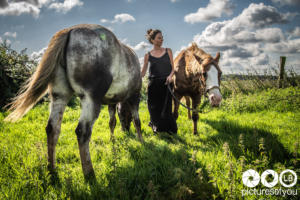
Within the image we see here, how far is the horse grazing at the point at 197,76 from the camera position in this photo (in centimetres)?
370

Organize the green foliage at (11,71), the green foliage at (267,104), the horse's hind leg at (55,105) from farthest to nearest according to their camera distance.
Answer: the green foliage at (11,71)
the green foliage at (267,104)
the horse's hind leg at (55,105)

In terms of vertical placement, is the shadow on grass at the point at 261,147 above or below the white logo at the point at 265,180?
below

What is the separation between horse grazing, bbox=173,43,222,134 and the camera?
3.70 meters

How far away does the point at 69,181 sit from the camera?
5.90 ft

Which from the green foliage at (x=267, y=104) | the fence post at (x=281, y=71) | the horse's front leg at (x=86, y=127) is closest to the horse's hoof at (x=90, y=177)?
the horse's front leg at (x=86, y=127)

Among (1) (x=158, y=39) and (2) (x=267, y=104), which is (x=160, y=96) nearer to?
(1) (x=158, y=39)

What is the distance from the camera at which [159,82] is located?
469cm

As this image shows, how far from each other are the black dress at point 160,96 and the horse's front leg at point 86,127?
2578 millimetres

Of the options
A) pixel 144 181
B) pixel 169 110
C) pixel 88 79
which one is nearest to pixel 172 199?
pixel 144 181

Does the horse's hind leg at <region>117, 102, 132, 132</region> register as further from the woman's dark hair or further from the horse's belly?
the woman's dark hair

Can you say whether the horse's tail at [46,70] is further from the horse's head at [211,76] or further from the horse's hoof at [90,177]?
the horse's head at [211,76]

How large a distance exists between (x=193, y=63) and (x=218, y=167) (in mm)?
2734

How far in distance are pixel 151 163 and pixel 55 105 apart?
1653mm

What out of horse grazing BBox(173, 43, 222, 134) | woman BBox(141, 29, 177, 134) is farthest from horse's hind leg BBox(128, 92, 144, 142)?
horse grazing BBox(173, 43, 222, 134)
